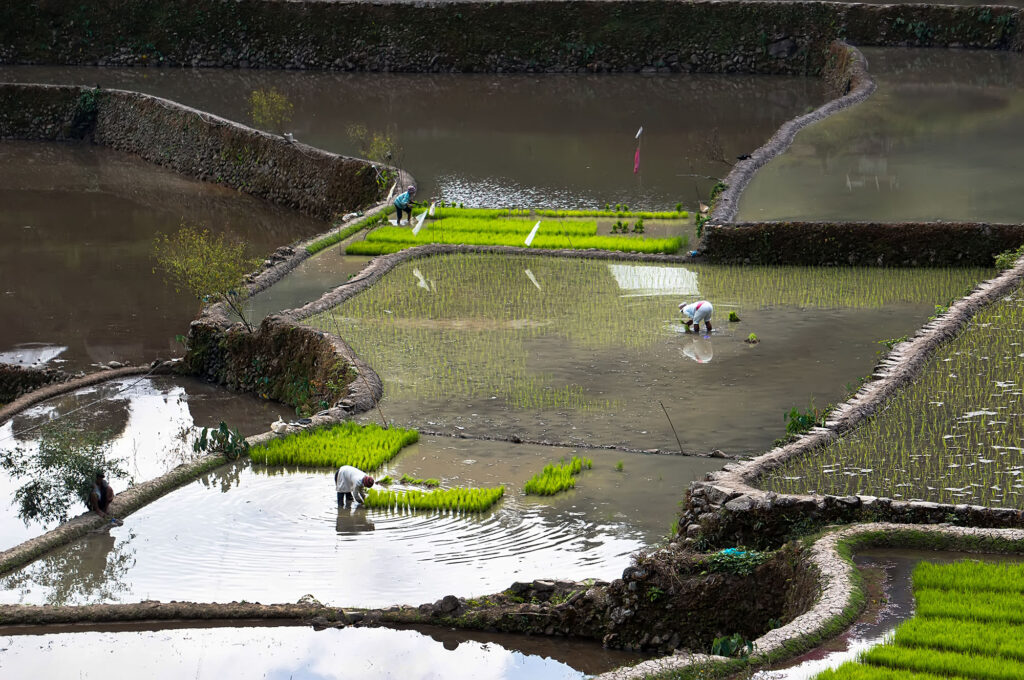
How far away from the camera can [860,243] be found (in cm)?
2127

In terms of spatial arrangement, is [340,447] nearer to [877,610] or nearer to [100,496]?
[100,496]

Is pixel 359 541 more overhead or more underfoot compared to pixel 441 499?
more underfoot

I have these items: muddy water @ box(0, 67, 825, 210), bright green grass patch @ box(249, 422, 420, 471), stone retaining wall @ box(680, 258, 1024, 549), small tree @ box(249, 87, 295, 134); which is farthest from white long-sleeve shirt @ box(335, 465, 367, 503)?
small tree @ box(249, 87, 295, 134)

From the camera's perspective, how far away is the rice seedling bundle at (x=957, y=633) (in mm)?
9125

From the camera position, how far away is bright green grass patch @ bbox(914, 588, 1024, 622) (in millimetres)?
9867

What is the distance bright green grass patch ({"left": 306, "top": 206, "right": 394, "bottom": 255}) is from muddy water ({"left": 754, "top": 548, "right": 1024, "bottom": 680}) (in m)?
14.1

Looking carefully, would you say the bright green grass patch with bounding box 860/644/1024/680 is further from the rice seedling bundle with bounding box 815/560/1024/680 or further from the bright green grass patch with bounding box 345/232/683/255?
the bright green grass patch with bounding box 345/232/683/255

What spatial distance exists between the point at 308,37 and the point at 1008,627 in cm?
3324

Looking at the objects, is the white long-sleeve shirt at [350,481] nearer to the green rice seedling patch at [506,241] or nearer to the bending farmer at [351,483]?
the bending farmer at [351,483]

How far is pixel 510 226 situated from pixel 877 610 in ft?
49.2

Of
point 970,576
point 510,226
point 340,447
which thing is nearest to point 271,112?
point 510,226

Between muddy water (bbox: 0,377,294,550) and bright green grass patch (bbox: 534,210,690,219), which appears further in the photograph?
bright green grass patch (bbox: 534,210,690,219)

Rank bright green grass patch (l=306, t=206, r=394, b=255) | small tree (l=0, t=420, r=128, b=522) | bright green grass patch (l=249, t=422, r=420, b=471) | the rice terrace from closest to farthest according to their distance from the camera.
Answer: the rice terrace < small tree (l=0, t=420, r=128, b=522) < bright green grass patch (l=249, t=422, r=420, b=471) < bright green grass patch (l=306, t=206, r=394, b=255)

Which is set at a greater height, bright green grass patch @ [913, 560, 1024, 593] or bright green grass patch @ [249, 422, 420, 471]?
→ bright green grass patch @ [913, 560, 1024, 593]
